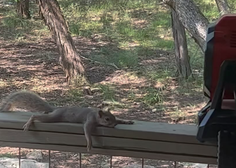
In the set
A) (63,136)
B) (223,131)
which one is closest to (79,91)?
(63,136)

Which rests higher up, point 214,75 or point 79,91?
point 214,75

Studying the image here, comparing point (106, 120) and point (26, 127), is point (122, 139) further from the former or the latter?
point (26, 127)

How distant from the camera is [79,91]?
5.33m

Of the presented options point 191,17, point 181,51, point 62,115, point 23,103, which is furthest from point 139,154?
point 181,51

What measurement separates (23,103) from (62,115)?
183mm

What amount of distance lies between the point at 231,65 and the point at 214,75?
0.03m

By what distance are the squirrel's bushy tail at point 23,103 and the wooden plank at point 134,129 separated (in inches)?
5.7

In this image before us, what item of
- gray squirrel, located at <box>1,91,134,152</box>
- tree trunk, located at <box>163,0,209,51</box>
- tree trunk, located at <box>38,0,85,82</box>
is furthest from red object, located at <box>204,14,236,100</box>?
tree trunk, located at <box>38,0,85,82</box>

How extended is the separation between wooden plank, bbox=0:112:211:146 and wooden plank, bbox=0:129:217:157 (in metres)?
0.01

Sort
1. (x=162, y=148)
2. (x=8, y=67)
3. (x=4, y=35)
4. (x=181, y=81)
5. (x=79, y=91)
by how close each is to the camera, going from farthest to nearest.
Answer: (x=4, y=35)
(x=8, y=67)
(x=181, y=81)
(x=79, y=91)
(x=162, y=148)

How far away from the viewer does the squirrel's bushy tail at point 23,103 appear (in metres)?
1.36

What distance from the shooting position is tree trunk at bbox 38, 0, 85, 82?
555 cm

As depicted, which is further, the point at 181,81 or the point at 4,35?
the point at 4,35

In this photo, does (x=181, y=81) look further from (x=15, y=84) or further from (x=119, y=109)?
(x=15, y=84)
